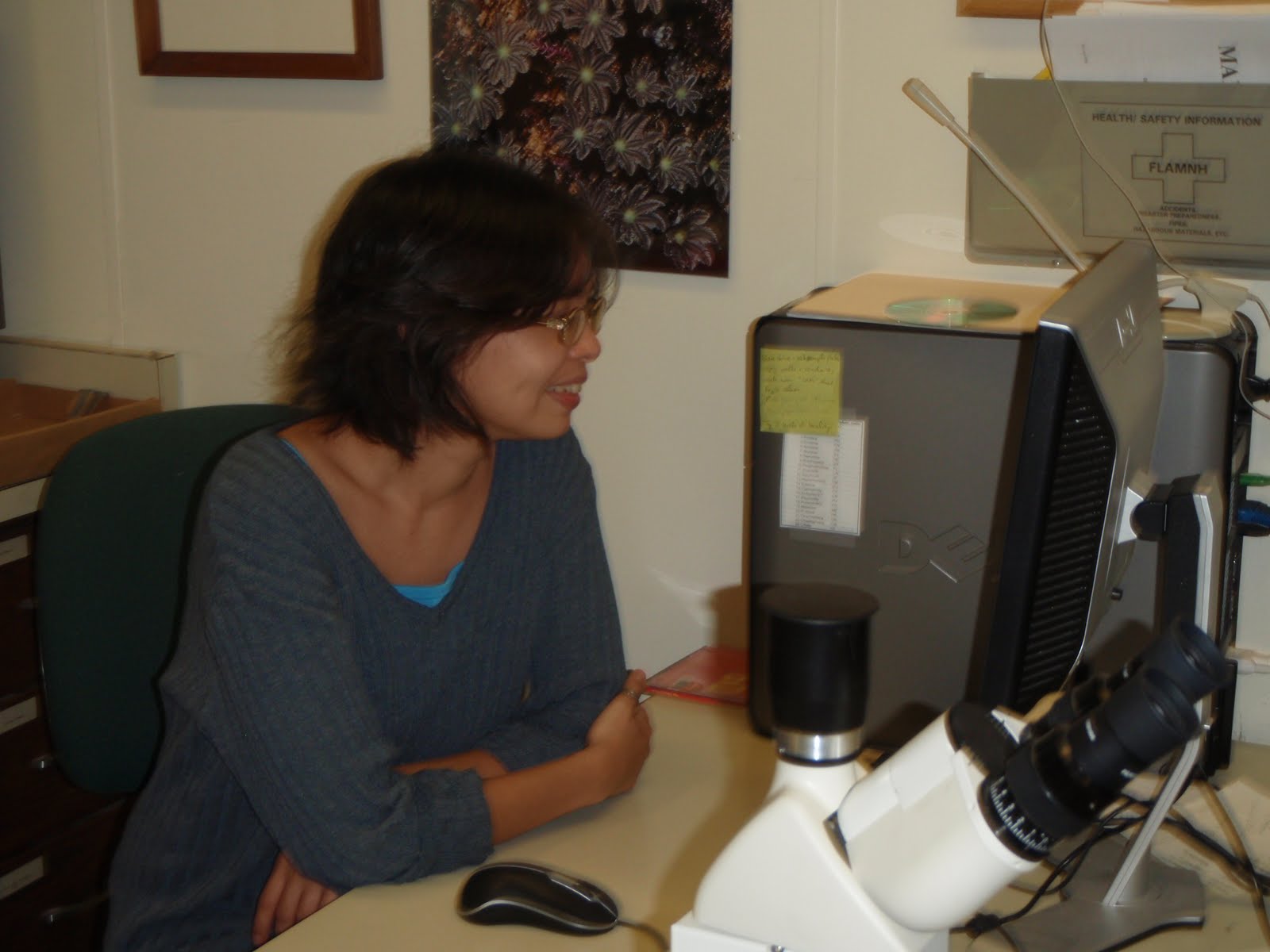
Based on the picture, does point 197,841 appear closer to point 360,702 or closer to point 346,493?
point 360,702

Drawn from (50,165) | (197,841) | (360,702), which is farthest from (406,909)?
(50,165)

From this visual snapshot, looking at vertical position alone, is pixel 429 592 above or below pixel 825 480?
below

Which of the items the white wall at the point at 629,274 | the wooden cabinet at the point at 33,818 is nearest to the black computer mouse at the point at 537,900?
the white wall at the point at 629,274

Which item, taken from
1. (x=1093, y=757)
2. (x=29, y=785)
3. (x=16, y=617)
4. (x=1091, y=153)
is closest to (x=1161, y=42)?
(x=1091, y=153)

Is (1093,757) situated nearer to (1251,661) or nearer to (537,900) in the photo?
(537,900)

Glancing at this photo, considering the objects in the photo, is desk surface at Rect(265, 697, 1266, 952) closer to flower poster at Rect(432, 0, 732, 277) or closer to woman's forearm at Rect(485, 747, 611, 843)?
woman's forearm at Rect(485, 747, 611, 843)

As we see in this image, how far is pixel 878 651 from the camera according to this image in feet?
4.45

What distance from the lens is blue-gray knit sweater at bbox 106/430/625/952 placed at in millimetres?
1175

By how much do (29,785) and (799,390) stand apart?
1.26 m

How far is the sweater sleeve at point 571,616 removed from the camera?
1438 millimetres

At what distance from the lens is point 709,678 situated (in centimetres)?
157

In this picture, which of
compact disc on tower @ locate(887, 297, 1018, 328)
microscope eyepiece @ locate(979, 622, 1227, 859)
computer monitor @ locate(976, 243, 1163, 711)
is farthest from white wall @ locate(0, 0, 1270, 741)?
microscope eyepiece @ locate(979, 622, 1227, 859)

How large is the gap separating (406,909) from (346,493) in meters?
0.42

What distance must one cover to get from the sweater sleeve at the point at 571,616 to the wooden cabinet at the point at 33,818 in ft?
2.67
